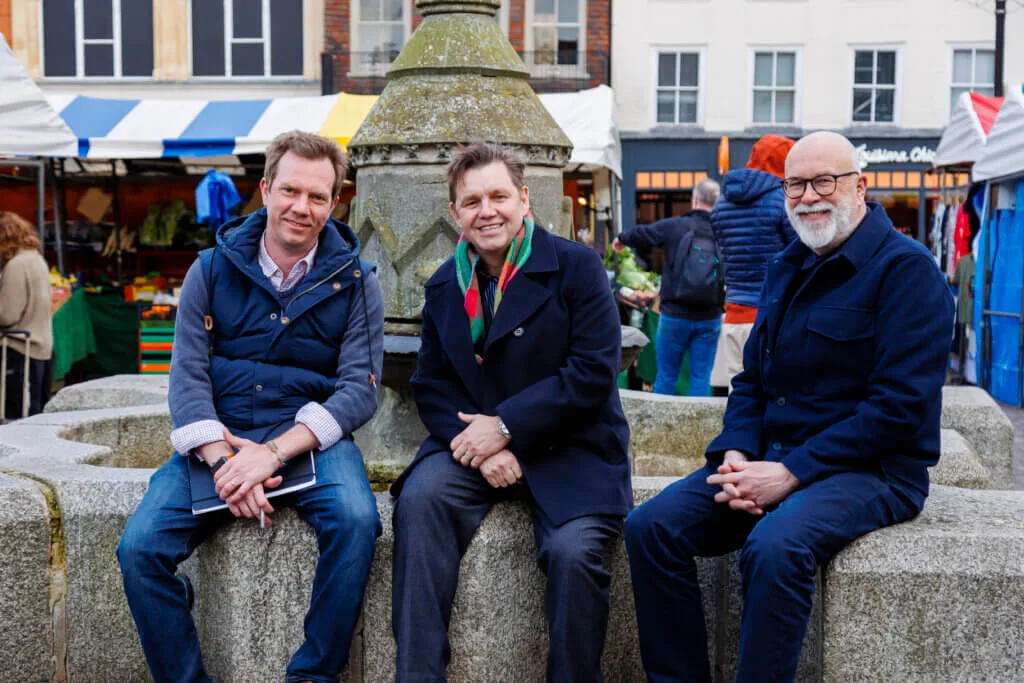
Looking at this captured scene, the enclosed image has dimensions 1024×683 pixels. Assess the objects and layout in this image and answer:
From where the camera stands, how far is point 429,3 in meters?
5.14

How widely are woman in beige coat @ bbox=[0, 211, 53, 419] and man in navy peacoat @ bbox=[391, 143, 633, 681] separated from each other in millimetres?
6963

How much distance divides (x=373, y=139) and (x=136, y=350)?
33.5 feet

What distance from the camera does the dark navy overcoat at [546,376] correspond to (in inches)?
143

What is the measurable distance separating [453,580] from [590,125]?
37.2ft

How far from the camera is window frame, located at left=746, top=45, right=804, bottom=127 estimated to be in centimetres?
2489

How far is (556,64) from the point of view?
24531mm

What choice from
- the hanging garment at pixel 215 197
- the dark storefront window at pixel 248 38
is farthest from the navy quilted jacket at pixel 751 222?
the dark storefront window at pixel 248 38

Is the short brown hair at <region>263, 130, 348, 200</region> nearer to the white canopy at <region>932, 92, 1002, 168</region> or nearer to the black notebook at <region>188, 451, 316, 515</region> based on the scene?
the black notebook at <region>188, 451, 316, 515</region>

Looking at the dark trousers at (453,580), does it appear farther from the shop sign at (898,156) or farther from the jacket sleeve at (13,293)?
the shop sign at (898,156)

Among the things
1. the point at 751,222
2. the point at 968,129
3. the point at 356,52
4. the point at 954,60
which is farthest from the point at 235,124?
the point at 954,60

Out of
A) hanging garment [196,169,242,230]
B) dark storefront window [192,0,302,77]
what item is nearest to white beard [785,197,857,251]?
hanging garment [196,169,242,230]

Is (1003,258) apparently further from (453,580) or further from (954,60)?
(954,60)

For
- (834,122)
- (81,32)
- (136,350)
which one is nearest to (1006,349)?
(136,350)

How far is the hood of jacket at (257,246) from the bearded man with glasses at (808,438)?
118 centimetres
